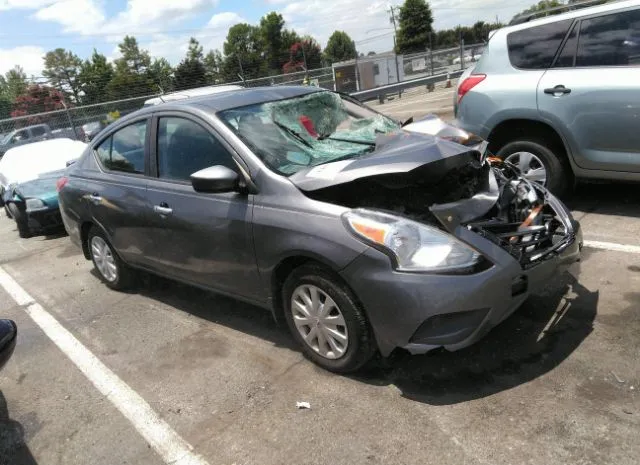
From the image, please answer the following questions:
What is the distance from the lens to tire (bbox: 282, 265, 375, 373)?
2.97 m

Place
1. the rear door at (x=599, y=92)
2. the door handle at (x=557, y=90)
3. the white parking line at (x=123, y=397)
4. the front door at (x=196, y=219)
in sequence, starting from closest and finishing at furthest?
the white parking line at (x=123, y=397)
the front door at (x=196, y=219)
the rear door at (x=599, y=92)
the door handle at (x=557, y=90)

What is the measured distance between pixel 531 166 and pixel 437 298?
325 cm

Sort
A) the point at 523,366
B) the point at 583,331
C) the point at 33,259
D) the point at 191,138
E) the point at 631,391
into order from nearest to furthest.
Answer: the point at 631,391 < the point at 523,366 < the point at 583,331 < the point at 191,138 < the point at 33,259

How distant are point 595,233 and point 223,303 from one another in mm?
3288

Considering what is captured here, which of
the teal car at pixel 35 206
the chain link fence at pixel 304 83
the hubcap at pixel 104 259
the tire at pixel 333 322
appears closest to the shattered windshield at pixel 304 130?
the tire at pixel 333 322

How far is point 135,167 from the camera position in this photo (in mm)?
4426

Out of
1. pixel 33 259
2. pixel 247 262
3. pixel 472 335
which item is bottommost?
pixel 33 259

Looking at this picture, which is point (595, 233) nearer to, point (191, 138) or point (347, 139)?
point (347, 139)

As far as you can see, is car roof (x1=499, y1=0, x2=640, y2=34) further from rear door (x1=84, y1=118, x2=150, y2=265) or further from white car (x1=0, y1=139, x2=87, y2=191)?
white car (x1=0, y1=139, x2=87, y2=191)

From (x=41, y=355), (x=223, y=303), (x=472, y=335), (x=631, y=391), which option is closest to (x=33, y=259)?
(x=41, y=355)

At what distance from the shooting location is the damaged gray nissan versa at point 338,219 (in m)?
2.78

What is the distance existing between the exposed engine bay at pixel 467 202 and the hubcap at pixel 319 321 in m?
0.56

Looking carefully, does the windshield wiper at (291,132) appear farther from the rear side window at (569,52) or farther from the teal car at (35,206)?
the teal car at (35,206)

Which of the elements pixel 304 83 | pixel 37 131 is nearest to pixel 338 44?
pixel 304 83
